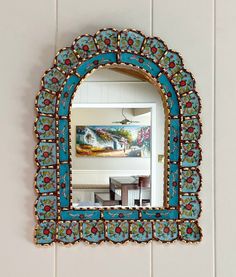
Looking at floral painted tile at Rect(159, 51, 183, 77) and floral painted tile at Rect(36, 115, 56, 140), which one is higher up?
floral painted tile at Rect(159, 51, 183, 77)

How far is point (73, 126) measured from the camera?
1303mm

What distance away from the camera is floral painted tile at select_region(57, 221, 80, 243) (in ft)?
4.27

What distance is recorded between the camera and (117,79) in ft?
4.27

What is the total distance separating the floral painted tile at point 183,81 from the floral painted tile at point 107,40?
0.71 feet

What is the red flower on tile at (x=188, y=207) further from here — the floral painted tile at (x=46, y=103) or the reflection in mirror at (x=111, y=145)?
the floral painted tile at (x=46, y=103)

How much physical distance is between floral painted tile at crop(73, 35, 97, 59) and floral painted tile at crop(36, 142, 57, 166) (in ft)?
0.97

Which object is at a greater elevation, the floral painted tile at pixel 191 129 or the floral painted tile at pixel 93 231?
the floral painted tile at pixel 191 129

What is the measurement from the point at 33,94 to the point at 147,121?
369mm

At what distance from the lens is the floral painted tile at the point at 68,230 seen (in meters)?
1.30

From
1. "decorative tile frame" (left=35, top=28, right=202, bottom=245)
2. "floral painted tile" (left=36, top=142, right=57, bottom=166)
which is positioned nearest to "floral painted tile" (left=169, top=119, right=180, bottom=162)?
"decorative tile frame" (left=35, top=28, right=202, bottom=245)

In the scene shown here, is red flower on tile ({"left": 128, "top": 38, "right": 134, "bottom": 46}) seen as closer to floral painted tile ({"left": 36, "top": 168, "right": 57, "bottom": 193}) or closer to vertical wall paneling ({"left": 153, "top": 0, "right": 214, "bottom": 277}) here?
vertical wall paneling ({"left": 153, "top": 0, "right": 214, "bottom": 277})

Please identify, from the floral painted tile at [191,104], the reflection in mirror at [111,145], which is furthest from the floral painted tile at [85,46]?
the floral painted tile at [191,104]
